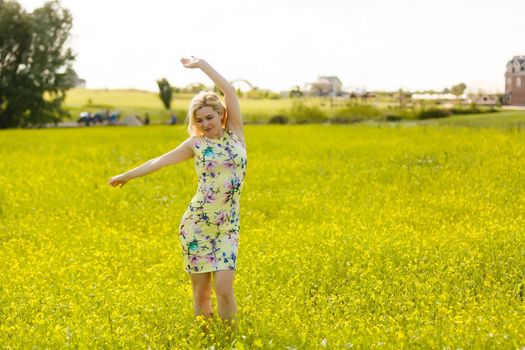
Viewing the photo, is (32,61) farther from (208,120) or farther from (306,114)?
(208,120)

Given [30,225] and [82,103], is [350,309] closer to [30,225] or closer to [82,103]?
[30,225]

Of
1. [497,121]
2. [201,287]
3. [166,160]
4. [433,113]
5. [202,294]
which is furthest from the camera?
[433,113]

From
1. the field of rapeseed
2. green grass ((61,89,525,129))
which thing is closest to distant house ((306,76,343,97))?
green grass ((61,89,525,129))

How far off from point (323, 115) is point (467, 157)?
1486 inches

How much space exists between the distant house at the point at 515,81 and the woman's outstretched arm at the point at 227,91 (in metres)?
33.0

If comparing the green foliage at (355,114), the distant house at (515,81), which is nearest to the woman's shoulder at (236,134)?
the distant house at (515,81)

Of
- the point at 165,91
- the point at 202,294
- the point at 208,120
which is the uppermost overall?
the point at 165,91

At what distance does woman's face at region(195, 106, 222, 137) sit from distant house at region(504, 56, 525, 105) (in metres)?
33.3

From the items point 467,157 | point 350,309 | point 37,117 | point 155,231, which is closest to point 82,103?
point 37,117

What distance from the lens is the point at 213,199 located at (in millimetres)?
→ 7637

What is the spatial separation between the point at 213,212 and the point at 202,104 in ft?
3.55

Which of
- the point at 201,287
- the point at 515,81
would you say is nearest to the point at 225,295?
the point at 201,287

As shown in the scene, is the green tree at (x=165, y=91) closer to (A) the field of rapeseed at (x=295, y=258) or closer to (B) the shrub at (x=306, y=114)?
(B) the shrub at (x=306, y=114)

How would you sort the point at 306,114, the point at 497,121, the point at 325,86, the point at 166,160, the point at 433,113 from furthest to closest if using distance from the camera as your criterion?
the point at 325,86 → the point at 306,114 → the point at 433,113 → the point at 497,121 → the point at 166,160
